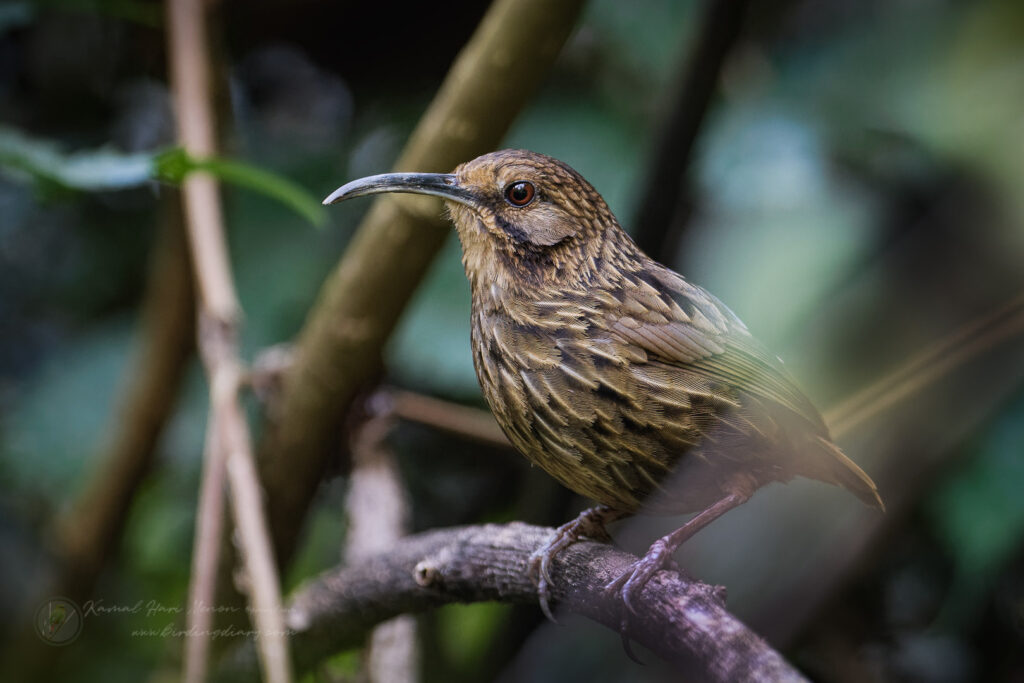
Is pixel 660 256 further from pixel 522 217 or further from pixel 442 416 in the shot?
pixel 442 416

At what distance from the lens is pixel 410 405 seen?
239 cm

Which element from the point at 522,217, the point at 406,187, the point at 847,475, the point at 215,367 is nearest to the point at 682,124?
the point at 522,217

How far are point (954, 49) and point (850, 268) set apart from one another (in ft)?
1.51

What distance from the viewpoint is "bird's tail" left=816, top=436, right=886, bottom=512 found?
1.17m

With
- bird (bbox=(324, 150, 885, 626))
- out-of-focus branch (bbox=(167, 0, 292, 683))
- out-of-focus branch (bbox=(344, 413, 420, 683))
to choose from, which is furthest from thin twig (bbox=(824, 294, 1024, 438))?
out-of-focus branch (bbox=(344, 413, 420, 683))

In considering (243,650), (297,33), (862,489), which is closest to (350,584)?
(243,650)

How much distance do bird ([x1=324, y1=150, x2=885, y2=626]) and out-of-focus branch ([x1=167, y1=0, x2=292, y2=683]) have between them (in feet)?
1.82

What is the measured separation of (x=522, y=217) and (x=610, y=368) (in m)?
0.24

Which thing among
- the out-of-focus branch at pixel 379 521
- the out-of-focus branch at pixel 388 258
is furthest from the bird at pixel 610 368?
the out-of-focus branch at pixel 379 521

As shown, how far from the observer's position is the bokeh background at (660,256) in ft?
4.19

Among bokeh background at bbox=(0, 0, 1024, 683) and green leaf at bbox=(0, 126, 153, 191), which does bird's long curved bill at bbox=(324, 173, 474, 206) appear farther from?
green leaf at bbox=(0, 126, 153, 191)

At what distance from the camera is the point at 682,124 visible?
1.96 meters

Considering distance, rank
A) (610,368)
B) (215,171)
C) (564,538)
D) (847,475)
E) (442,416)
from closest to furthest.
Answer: (847,475), (610,368), (564,538), (215,171), (442,416)

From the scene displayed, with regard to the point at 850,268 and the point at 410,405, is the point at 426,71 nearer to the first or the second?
the point at 410,405
